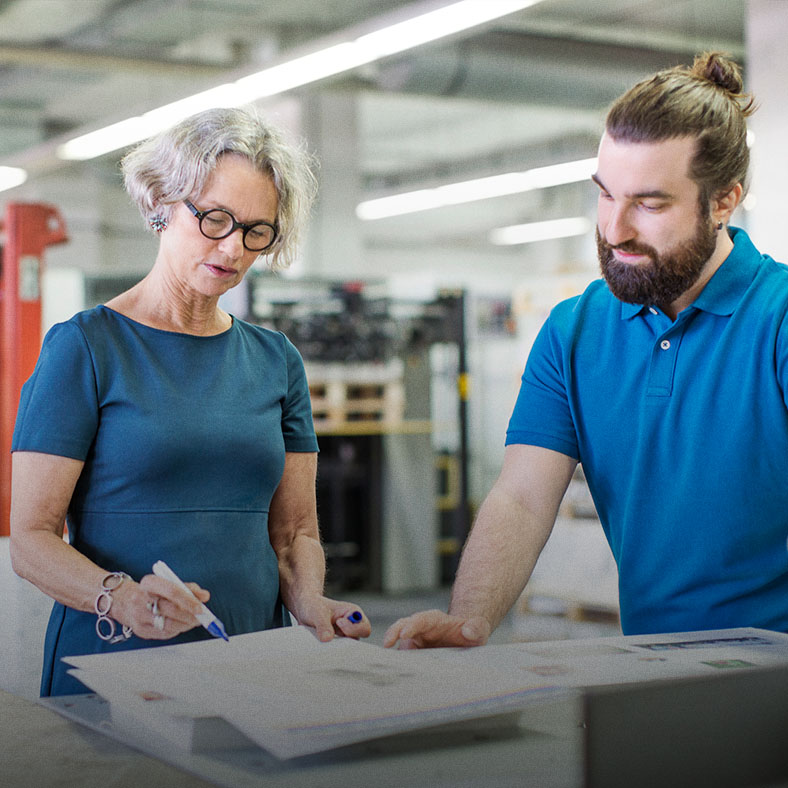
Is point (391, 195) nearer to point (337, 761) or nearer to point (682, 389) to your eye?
point (682, 389)

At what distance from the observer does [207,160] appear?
5.14 ft

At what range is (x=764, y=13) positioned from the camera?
14.8 ft

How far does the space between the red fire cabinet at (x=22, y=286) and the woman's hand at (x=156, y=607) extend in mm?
3480

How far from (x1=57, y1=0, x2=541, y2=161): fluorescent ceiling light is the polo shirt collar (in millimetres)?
2780

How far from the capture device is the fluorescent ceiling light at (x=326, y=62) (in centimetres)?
416

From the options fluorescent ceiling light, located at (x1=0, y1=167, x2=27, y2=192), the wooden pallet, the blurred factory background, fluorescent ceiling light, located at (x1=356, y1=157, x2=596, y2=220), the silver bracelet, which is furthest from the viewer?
fluorescent ceiling light, located at (x1=0, y1=167, x2=27, y2=192)

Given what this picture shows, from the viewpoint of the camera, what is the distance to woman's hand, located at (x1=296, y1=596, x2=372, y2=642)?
1455mm

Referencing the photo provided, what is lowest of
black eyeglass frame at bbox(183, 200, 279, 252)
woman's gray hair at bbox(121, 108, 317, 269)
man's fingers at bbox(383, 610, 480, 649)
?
man's fingers at bbox(383, 610, 480, 649)

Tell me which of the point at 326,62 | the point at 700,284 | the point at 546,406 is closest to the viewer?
the point at 700,284

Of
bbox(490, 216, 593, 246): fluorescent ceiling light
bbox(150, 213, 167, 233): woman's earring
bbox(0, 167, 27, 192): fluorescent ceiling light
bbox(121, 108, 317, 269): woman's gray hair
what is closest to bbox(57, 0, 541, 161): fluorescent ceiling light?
bbox(121, 108, 317, 269): woman's gray hair

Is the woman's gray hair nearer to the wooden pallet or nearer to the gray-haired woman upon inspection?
the gray-haired woman

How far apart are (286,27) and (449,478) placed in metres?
4.43

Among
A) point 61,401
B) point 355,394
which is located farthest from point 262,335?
point 355,394

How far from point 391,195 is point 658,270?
991 cm
